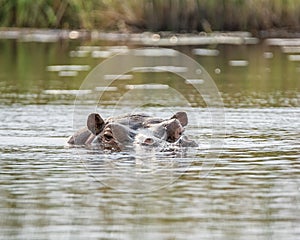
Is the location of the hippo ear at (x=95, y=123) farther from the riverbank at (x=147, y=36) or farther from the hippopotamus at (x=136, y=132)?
the riverbank at (x=147, y=36)

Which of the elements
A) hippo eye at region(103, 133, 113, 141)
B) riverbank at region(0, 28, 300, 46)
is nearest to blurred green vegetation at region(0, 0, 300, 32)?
riverbank at region(0, 28, 300, 46)

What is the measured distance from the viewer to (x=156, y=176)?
323 inches

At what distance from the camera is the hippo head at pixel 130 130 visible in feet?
31.5

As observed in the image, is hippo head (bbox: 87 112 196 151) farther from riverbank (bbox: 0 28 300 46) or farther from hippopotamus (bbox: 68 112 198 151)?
riverbank (bbox: 0 28 300 46)

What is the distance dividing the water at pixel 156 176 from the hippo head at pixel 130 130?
0.80 ft

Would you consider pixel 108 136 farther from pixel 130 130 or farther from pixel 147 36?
pixel 147 36

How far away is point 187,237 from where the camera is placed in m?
6.14

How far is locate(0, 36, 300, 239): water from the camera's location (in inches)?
255

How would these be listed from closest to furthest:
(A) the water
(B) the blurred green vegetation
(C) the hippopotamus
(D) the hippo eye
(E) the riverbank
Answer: (A) the water < (C) the hippopotamus < (D) the hippo eye < (E) the riverbank < (B) the blurred green vegetation

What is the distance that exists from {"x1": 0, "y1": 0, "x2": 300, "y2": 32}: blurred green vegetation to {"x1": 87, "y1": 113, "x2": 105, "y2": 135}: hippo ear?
14.2 meters

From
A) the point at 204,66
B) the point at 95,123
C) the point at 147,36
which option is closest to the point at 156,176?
the point at 95,123

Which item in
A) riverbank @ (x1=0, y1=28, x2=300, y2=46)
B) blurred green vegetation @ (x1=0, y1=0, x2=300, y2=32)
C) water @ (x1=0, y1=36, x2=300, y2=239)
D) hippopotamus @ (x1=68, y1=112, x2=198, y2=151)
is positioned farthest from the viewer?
blurred green vegetation @ (x1=0, y1=0, x2=300, y2=32)

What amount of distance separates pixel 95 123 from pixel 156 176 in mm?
1871

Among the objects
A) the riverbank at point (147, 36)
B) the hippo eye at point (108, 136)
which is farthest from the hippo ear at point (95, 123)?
the riverbank at point (147, 36)
